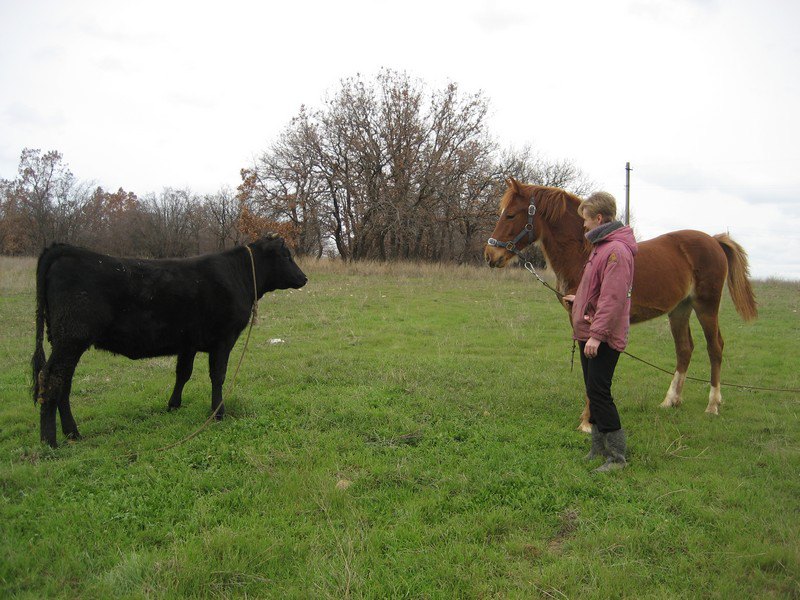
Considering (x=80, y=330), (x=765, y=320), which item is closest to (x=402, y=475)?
(x=80, y=330)

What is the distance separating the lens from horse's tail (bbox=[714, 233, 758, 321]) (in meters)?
7.25

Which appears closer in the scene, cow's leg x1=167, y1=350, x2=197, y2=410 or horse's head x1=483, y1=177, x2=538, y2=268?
horse's head x1=483, y1=177, x2=538, y2=268

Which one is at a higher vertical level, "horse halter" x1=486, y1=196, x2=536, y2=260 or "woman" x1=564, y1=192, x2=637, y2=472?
"horse halter" x1=486, y1=196, x2=536, y2=260

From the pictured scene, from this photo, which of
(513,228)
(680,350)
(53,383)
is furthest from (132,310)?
(680,350)

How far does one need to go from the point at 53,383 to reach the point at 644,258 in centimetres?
673

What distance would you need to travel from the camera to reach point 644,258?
625cm

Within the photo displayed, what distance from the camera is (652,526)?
3.64 m

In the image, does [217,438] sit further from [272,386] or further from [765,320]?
[765,320]

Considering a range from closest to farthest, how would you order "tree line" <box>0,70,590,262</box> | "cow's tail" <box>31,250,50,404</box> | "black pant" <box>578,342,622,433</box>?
"black pant" <box>578,342,622,433</box> → "cow's tail" <box>31,250,50,404</box> → "tree line" <box>0,70,590,262</box>

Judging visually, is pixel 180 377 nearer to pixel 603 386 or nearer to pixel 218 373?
pixel 218 373

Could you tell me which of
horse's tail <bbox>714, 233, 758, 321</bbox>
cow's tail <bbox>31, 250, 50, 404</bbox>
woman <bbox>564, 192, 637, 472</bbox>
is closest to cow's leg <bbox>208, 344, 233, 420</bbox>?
cow's tail <bbox>31, 250, 50, 404</bbox>

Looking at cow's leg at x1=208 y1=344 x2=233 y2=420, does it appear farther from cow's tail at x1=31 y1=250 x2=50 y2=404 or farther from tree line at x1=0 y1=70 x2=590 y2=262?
tree line at x1=0 y1=70 x2=590 y2=262

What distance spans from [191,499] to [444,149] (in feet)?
104

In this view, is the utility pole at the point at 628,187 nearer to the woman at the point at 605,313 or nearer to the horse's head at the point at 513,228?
the horse's head at the point at 513,228
